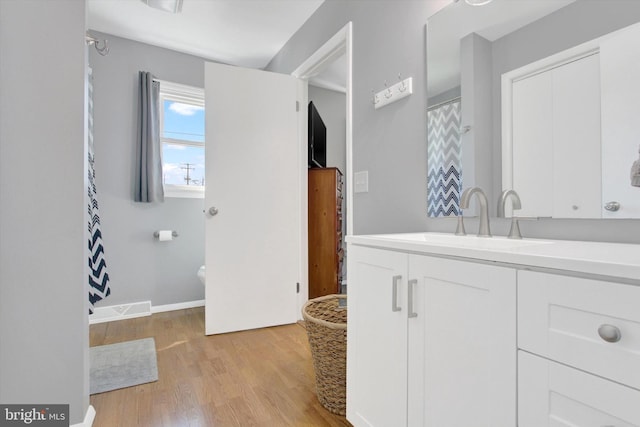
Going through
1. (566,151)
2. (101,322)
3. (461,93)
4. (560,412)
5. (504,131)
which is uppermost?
(461,93)

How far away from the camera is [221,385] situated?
1.68 m

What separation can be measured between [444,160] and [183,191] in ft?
8.41

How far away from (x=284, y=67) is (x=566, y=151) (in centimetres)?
256

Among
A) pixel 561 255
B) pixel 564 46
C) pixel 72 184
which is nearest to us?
pixel 561 255

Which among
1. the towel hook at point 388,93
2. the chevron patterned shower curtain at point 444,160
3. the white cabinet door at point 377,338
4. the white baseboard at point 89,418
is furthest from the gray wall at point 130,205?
the chevron patterned shower curtain at point 444,160

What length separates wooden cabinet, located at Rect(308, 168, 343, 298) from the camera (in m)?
2.83

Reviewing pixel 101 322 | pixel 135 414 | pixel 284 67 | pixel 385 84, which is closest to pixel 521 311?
pixel 385 84

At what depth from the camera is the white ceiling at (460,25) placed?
3.76ft

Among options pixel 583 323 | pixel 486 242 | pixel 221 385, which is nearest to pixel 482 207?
pixel 486 242

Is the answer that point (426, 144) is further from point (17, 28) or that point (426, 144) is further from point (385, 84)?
point (17, 28)

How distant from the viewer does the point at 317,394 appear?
1.56 m

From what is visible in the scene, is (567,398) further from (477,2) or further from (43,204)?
(43,204)

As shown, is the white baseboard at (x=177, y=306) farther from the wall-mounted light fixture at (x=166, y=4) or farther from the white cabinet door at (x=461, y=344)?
the white cabinet door at (x=461, y=344)

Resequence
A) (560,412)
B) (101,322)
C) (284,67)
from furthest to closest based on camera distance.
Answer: (284,67) < (101,322) < (560,412)
